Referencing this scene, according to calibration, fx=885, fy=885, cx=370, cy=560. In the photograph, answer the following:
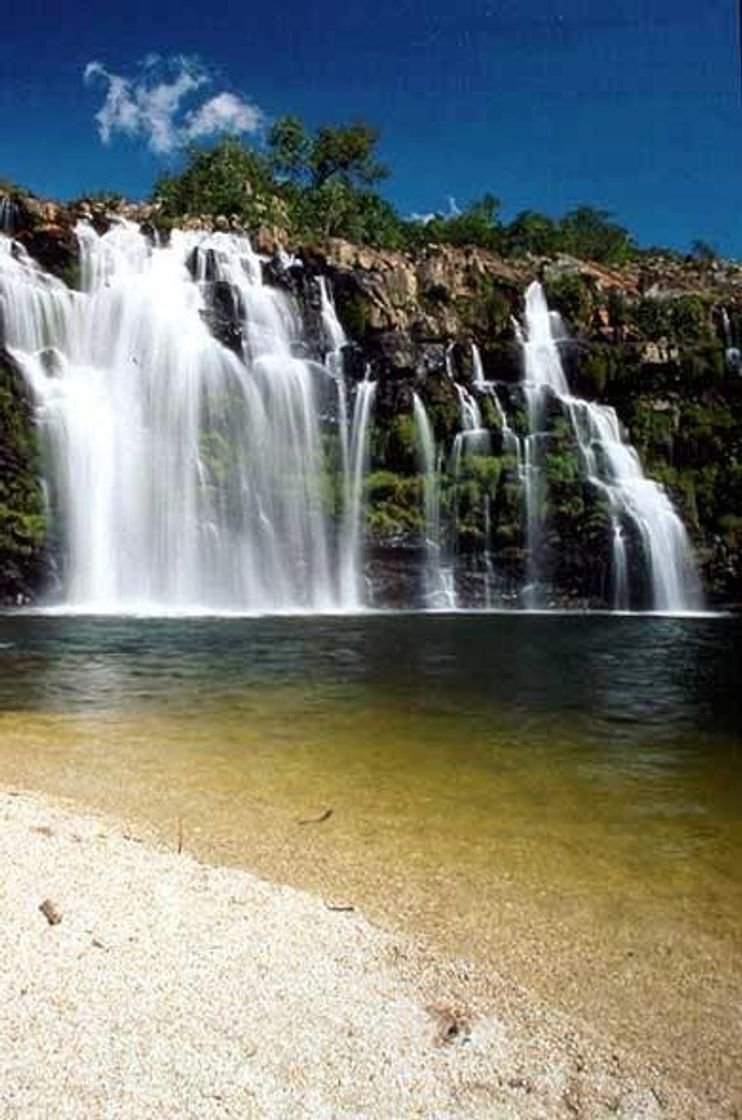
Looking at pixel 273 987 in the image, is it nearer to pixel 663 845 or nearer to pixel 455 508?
pixel 663 845

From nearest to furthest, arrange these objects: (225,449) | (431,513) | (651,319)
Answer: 1. (225,449)
2. (431,513)
3. (651,319)

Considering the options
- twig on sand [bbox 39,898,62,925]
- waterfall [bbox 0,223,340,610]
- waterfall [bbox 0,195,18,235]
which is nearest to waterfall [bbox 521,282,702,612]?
waterfall [bbox 0,223,340,610]

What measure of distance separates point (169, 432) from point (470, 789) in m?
25.2

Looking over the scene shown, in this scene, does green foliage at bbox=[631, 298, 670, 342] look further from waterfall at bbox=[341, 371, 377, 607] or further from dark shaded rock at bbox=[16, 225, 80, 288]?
dark shaded rock at bbox=[16, 225, 80, 288]

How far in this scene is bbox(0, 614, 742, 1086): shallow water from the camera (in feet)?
15.4

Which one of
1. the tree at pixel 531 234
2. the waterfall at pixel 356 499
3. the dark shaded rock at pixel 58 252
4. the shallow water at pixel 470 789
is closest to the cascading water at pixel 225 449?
the waterfall at pixel 356 499

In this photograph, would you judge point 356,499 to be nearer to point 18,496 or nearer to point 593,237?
point 18,496

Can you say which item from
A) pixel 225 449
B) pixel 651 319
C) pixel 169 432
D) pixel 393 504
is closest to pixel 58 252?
pixel 169 432

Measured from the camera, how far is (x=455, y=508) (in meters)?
32.4

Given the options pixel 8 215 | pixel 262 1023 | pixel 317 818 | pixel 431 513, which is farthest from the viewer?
pixel 8 215

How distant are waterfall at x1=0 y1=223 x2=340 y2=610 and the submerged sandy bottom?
23.5 m

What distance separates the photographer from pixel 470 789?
7859 millimetres

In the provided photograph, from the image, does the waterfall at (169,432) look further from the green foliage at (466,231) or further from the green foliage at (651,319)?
the green foliage at (466,231)

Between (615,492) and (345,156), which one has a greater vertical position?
(345,156)
